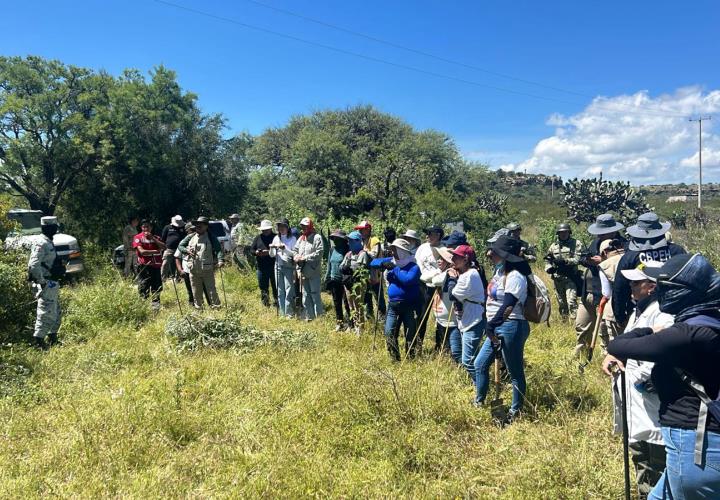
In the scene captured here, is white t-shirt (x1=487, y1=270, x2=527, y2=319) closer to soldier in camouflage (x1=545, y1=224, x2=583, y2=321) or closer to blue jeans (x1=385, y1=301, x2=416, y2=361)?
blue jeans (x1=385, y1=301, x2=416, y2=361)

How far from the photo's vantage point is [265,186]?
84.1 feet

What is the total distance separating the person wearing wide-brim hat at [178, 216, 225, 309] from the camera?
789 cm

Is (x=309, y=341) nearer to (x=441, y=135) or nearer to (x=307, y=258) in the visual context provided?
(x=307, y=258)

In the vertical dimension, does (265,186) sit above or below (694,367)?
above

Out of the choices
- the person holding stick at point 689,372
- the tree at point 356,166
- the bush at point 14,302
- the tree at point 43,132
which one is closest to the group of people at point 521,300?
the person holding stick at point 689,372

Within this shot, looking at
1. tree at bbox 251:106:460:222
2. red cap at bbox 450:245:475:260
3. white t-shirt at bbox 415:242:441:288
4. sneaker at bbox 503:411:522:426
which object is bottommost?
sneaker at bbox 503:411:522:426

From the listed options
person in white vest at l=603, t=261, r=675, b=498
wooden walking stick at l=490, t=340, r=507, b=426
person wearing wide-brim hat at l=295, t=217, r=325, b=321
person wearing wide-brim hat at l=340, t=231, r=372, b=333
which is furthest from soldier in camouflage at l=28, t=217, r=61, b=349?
person in white vest at l=603, t=261, r=675, b=498

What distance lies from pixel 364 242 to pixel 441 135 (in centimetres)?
2194

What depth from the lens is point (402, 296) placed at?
5.08 m

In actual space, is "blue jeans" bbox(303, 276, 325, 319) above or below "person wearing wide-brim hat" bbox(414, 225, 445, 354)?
below

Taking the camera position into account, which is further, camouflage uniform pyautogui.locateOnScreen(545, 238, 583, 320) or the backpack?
camouflage uniform pyautogui.locateOnScreen(545, 238, 583, 320)

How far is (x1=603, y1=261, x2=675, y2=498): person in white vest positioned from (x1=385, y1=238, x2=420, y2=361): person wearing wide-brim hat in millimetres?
2458

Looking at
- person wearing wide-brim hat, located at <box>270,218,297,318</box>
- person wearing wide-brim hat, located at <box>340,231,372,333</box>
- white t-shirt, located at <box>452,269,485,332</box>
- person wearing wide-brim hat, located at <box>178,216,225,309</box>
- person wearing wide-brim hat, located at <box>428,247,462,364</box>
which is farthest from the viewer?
person wearing wide-brim hat, located at <box>178,216,225,309</box>

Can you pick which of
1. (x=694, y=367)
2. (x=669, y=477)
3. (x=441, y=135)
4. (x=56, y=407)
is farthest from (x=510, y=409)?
(x=441, y=135)
